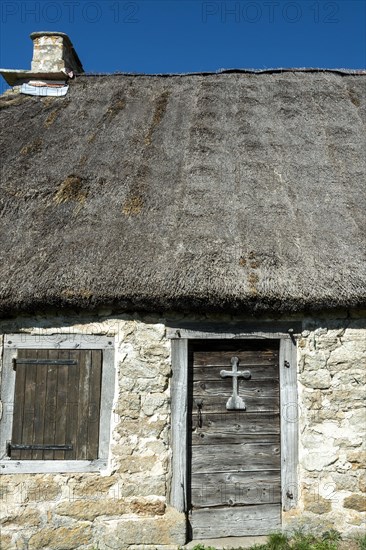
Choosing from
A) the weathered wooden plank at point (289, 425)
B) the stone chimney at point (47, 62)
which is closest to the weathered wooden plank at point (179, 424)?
the weathered wooden plank at point (289, 425)

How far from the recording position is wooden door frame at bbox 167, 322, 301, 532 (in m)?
5.04

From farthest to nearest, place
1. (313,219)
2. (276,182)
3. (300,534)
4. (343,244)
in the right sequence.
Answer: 1. (276,182)
2. (313,219)
3. (343,244)
4. (300,534)

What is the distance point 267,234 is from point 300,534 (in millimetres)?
2765

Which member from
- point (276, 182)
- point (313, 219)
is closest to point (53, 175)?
point (276, 182)

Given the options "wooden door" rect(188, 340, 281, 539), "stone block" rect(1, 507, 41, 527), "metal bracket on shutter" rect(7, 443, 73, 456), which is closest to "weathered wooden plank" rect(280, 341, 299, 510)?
"wooden door" rect(188, 340, 281, 539)

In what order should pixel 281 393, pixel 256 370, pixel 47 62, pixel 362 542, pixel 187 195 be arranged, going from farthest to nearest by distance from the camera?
pixel 47 62, pixel 187 195, pixel 256 370, pixel 281 393, pixel 362 542

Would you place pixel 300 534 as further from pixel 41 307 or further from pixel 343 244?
pixel 41 307

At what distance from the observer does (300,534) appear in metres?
4.96

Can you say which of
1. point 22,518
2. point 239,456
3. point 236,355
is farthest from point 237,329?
point 22,518

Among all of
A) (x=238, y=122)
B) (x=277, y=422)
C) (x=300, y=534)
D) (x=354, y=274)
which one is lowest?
(x=300, y=534)

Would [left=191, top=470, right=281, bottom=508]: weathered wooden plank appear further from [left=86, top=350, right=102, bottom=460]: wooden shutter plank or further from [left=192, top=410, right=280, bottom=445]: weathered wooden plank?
[left=86, top=350, right=102, bottom=460]: wooden shutter plank

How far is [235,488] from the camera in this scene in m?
5.17

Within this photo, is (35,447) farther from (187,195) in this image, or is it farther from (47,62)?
(47,62)

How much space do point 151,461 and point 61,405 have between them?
→ 0.97 metres
